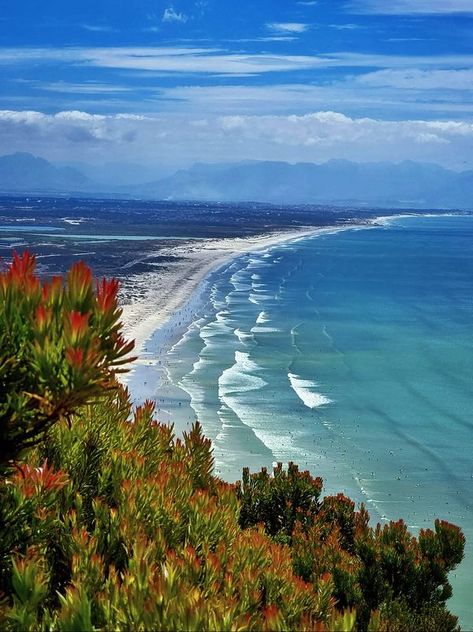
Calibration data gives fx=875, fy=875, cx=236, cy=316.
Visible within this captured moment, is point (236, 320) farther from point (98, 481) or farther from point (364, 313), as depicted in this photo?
point (98, 481)

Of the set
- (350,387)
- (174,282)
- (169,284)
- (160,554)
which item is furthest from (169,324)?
(160,554)

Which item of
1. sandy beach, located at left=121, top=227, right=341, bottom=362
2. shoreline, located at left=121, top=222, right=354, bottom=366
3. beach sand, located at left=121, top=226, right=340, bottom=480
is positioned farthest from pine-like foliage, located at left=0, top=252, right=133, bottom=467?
shoreline, located at left=121, top=222, right=354, bottom=366

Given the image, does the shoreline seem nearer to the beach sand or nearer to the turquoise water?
the beach sand

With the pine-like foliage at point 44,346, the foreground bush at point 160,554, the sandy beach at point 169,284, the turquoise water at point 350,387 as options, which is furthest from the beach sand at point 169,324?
the pine-like foliage at point 44,346

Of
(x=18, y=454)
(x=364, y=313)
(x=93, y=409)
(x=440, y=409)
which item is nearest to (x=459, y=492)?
(x=440, y=409)

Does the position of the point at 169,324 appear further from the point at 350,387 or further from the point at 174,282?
the point at 174,282

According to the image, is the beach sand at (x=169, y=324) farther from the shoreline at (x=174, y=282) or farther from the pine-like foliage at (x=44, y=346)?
the pine-like foliage at (x=44, y=346)
